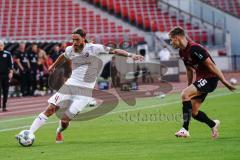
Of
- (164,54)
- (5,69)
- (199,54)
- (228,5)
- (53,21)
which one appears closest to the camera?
(199,54)

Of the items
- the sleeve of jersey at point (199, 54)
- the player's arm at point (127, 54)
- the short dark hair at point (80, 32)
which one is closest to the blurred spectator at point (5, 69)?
the short dark hair at point (80, 32)

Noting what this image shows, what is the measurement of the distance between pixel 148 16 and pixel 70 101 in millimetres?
28175

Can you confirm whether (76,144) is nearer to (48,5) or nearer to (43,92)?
(43,92)

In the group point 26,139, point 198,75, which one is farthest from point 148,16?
point 26,139

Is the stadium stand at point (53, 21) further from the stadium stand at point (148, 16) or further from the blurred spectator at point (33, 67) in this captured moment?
the blurred spectator at point (33, 67)

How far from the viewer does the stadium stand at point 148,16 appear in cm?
4059

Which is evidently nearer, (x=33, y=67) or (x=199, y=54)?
(x=199, y=54)

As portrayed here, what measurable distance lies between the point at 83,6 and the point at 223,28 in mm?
8004

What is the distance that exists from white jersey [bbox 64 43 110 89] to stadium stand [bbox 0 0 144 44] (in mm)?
23337

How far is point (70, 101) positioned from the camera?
13.5m

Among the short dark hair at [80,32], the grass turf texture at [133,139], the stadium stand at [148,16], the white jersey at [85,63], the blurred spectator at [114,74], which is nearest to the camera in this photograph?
the grass turf texture at [133,139]

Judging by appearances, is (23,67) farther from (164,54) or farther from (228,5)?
(228,5)

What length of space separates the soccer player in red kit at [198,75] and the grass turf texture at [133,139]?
1.29 ft

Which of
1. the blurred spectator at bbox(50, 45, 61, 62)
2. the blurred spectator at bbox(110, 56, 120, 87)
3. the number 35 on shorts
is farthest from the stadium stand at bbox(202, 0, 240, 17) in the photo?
the number 35 on shorts
